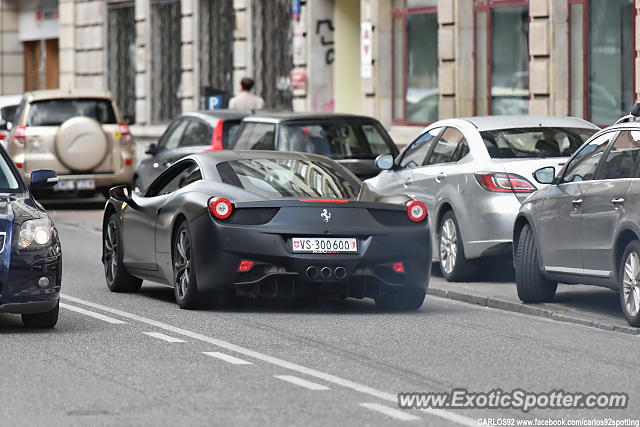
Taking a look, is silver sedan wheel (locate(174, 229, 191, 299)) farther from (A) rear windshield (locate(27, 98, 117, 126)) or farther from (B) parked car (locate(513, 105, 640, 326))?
(A) rear windshield (locate(27, 98, 117, 126))

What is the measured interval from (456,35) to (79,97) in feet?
20.1

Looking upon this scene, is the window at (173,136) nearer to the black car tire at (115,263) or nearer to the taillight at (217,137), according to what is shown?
the taillight at (217,137)

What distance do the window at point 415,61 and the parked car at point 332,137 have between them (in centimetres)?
814

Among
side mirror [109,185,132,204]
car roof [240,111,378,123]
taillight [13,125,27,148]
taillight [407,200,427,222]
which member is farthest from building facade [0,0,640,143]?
taillight [407,200,427,222]

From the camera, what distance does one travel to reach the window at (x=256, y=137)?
65.0 feet

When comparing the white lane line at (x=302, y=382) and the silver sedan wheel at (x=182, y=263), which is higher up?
the silver sedan wheel at (x=182, y=263)

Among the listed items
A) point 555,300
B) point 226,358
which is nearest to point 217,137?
point 555,300

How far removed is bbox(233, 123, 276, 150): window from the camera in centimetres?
1980

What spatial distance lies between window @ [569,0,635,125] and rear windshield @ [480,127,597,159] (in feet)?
24.3

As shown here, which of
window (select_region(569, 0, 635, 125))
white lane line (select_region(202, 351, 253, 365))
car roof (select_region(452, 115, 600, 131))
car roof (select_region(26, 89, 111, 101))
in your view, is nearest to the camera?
white lane line (select_region(202, 351, 253, 365))

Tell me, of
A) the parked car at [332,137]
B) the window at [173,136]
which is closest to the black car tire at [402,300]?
the parked car at [332,137]

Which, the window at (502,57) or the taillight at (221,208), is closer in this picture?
the taillight at (221,208)

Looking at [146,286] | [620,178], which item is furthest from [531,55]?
[620,178]

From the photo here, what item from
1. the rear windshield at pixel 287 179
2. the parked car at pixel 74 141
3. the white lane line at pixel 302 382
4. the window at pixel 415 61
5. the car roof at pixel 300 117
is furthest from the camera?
the window at pixel 415 61
